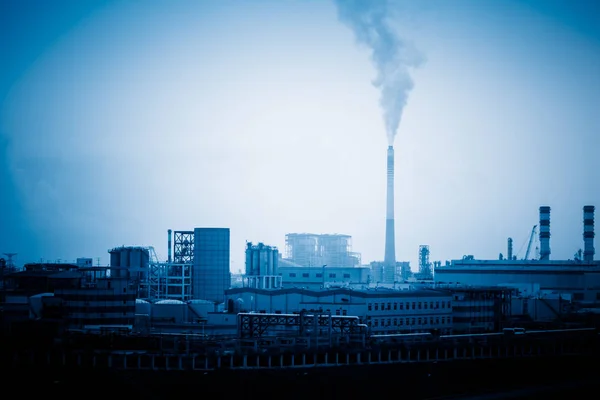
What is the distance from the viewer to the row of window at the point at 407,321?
58.6 meters

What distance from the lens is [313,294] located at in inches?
2377

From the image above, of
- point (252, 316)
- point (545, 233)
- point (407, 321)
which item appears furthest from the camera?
point (545, 233)

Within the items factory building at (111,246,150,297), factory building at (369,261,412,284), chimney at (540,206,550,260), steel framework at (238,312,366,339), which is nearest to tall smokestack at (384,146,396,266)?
factory building at (369,261,412,284)

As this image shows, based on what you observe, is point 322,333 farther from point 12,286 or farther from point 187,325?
point 12,286

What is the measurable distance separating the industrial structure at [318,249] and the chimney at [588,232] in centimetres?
3431

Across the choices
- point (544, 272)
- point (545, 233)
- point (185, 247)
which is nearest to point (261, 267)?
point (185, 247)

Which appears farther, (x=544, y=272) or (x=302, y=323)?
(x=544, y=272)

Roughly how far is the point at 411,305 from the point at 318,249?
68631mm

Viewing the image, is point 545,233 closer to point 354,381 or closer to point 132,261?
point 132,261

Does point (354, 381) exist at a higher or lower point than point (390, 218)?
lower

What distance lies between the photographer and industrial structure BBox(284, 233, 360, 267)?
128375mm

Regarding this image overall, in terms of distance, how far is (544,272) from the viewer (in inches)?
3831

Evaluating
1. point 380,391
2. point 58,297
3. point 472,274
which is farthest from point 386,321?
point 472,274

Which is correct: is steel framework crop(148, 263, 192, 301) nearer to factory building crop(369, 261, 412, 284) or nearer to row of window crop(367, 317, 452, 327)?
row of window crop(367, 317, 452, 327)
